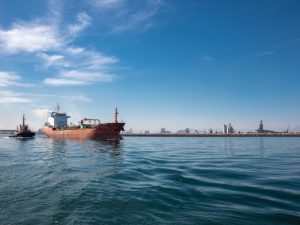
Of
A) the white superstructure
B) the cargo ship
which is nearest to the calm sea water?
the cargo ship

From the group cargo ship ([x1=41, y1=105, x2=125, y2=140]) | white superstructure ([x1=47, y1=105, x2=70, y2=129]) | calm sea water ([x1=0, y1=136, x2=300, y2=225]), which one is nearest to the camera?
calm sea water ([x1=0, y1=136, x2=300, y2=225])

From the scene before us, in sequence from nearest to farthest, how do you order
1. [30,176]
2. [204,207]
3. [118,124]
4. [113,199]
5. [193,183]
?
1. [204,207]
2. [113,199]
3. [193,183]
4. [30,176]
5. [118,124]

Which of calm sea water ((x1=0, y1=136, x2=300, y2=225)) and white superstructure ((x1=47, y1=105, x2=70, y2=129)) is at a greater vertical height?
white superstructure ((x1=47, y1=105, x2=70, y2=129))

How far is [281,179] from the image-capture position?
13641mm

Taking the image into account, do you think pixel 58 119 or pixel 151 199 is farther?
pixel 58 119

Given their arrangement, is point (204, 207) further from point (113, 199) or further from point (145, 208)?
point (113, 199)

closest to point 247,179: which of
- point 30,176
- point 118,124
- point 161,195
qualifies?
point 161,195

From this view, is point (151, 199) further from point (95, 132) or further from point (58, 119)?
point (58, 119)

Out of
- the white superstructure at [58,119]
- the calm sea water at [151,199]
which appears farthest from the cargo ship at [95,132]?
the calm sea water at [151,199]

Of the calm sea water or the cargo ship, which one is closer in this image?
the calm sea water

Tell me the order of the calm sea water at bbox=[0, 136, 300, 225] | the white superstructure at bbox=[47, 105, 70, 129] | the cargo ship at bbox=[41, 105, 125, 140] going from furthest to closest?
the white superstructure at bbox=[47, 105, 70, 129] < the cargo ship at bbox=[41, 105, 125, 140] < the calm sea water at bbox=[0, 136, 300, 225]

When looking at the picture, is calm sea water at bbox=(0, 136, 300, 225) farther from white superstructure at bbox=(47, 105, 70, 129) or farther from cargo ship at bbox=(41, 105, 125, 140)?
white superstructure at bbox=(47, 105, 70, 129)

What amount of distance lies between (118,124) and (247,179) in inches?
2114

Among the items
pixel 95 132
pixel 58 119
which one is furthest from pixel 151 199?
pixel 58 119
